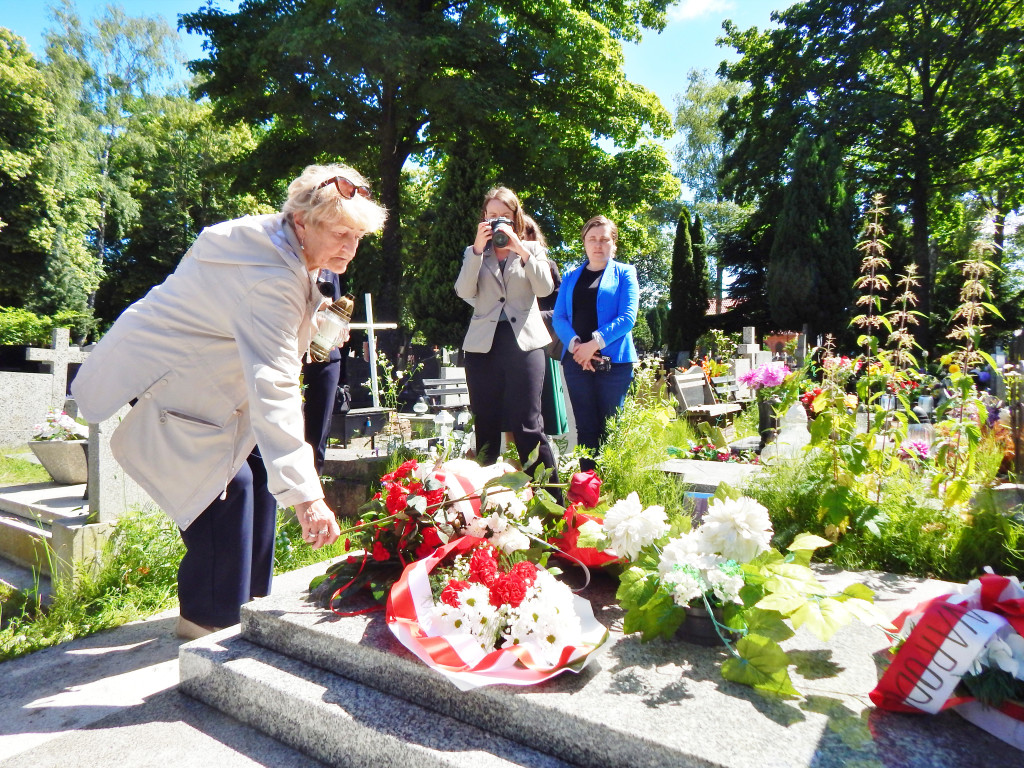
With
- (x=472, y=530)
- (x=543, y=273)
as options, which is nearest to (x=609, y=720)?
(x=472, y=530)

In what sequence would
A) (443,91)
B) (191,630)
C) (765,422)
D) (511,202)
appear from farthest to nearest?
(443,91) < (765,422) < (511,202) < (191,630)

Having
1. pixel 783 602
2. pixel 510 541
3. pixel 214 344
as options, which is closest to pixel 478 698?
pixel 510 541

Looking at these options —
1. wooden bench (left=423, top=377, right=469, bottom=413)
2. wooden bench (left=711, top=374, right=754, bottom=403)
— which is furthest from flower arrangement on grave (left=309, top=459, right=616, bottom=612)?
wooden bench (left=711, top=374, right=754, bottom=403)

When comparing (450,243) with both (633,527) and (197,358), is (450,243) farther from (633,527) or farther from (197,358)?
(633,527)

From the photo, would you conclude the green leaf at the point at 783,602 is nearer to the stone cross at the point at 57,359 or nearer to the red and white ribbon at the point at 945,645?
the red and white ribbon at the point at 945,645

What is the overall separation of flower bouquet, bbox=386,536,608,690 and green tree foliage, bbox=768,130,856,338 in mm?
18465

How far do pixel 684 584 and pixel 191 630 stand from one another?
172cm

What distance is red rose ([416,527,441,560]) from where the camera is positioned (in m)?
2.07

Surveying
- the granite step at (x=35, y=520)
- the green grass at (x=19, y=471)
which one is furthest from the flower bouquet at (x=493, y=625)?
the green grass at (x=19, y=471)

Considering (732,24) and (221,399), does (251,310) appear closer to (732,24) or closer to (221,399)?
(221,399)

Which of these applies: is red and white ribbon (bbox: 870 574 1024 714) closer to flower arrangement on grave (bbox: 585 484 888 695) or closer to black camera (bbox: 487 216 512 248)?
flower arrangement on grave (bbox: 585 484 888 695)

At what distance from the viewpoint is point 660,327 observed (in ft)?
114

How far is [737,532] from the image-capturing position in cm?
176

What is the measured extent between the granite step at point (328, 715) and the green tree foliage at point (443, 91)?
39.7ft
